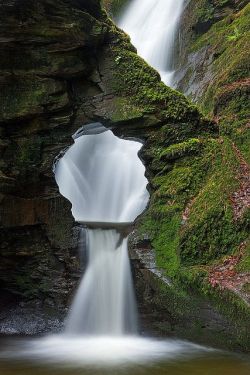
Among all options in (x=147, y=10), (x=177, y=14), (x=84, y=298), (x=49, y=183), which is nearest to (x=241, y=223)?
(x=84, y=298)

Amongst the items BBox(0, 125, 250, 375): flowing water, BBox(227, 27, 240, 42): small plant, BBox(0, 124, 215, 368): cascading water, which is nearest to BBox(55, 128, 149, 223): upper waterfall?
BBox(0, 125, 250, 375): flowing water

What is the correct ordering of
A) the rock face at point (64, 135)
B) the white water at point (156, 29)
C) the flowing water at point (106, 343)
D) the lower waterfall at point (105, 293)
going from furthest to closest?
the white water at point (156, 29)
the rock face at point (64, 135)
the lower waterfall at point (105, 293)
the flowing water at point (106, 343)

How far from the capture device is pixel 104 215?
1338 cm

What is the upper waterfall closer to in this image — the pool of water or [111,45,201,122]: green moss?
[111,45,201,122]: green moss

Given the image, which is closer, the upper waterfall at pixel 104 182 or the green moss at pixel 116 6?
the upper waterfall at pixel 104 182

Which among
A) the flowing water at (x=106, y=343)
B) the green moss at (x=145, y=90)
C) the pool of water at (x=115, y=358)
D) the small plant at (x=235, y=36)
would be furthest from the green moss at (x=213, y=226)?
the small plant at (x=235, y=36)

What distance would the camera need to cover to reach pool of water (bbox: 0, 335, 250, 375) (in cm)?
580

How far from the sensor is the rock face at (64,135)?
8148 millimetres

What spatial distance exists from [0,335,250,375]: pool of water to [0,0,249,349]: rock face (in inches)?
35.6

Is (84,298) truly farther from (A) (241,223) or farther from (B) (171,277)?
(A) (241,223)

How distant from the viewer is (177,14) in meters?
17.2

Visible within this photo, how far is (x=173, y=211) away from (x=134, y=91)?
277 centimetres

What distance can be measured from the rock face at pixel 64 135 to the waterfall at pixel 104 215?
1.11 feet

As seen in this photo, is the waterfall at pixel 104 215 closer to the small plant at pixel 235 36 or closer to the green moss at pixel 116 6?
the small plant at pixel 235 36
